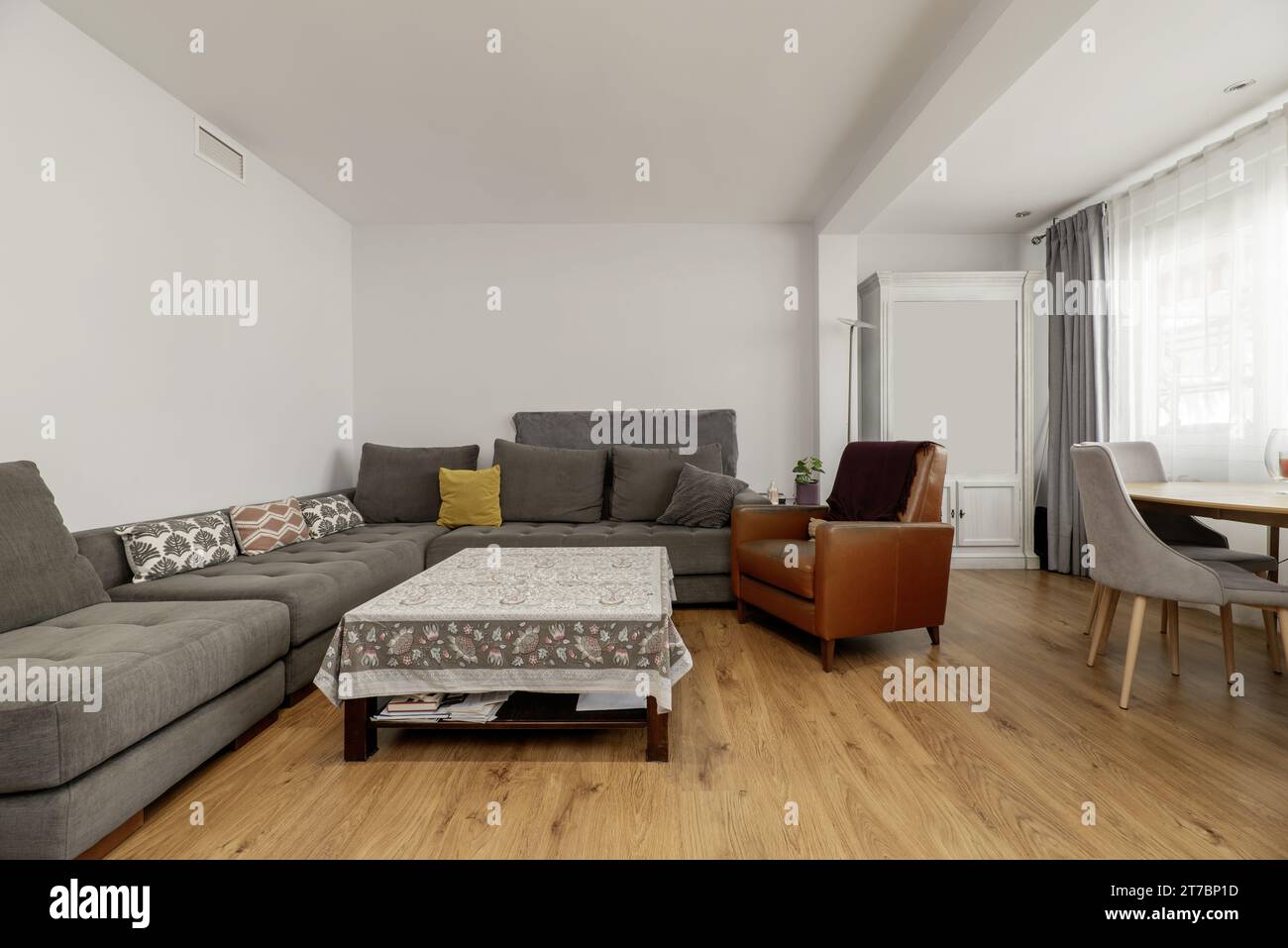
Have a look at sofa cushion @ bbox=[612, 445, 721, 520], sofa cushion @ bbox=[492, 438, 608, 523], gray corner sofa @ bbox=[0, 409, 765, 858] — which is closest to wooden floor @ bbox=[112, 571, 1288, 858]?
gray corner sofa @ bbox=[0, 409, 765, 858]

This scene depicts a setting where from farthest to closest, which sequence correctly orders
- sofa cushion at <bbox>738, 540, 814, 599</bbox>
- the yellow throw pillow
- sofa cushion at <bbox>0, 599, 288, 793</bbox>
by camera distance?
the yellow throw pillow
sofa cushion at <bbox>738, 540, 814, 599</bbox>
sofa cushion at <bbox>0, 599, 288, 793</bbox>

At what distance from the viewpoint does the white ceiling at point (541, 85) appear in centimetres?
244

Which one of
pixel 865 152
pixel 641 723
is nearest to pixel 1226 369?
pixel 865 152

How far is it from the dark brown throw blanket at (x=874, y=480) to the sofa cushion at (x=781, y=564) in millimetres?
310

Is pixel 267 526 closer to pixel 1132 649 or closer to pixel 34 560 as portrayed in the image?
pixel 34 560

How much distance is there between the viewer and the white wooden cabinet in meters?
4.57

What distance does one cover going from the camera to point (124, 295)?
269 centimetres

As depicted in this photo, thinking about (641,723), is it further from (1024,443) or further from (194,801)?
(1024,443)

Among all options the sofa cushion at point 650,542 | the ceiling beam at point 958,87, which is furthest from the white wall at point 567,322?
the sofa cushion at point 650,542

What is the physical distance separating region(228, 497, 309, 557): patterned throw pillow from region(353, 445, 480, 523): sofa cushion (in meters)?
0.73

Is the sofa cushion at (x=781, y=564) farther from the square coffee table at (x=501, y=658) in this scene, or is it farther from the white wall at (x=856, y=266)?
the white wall at (x=856, y=266)

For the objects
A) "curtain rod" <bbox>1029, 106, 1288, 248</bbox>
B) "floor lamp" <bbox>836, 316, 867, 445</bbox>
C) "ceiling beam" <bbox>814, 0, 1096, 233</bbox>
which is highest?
"curtain rod" <bbox>1029, 106, 1288, 248</bbox>

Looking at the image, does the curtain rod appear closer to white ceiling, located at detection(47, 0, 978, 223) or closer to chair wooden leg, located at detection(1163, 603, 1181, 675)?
white ceiling, located at detection(47, 0, 978, 223)
